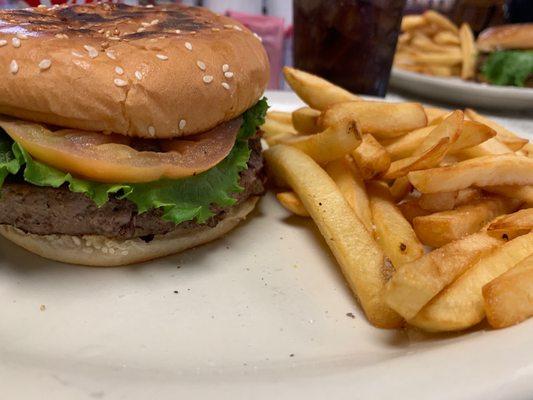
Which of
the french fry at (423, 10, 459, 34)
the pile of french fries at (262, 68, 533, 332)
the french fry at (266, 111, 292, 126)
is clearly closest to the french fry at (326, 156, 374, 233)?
the pile of french fries at (262, 68, 533, 332)

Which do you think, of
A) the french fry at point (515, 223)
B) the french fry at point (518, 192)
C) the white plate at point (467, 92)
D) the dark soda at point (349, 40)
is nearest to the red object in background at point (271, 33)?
the dark soda at point (349, 40)

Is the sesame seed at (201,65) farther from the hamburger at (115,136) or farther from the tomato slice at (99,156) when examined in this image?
the tomato slice at (99,156)

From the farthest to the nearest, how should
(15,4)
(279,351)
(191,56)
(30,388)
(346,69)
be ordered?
(15,4)
(346,69)
(191,56)
(279,351)
(30,388)

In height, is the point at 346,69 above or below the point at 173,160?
below

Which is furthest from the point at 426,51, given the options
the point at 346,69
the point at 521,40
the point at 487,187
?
the point at 487,187

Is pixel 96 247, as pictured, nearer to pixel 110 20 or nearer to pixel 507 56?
pixel 110 20

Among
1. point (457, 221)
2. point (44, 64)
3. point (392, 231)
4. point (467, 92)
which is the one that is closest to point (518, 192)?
point (457, 221)

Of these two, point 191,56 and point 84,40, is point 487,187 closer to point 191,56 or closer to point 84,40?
point 191,56
